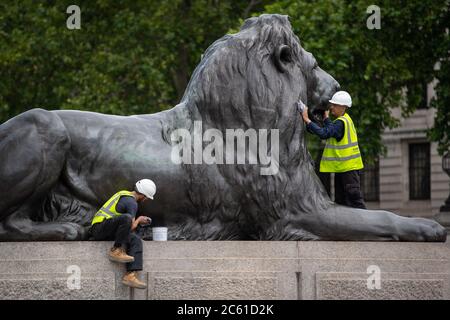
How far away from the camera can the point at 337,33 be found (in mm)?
28078

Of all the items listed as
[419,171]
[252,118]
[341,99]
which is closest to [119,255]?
[252,118]

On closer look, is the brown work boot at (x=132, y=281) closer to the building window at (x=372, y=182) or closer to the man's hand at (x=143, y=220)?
the man's hand at (x=143, y=220)

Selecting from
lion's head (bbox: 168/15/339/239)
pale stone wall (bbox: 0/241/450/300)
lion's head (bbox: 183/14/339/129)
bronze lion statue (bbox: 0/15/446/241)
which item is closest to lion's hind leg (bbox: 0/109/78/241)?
bronze lion statue (bbox: 0/15/446/241)

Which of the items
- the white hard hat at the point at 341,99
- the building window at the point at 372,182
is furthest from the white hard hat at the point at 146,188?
the building window at the point at 372,182

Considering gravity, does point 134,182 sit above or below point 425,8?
below

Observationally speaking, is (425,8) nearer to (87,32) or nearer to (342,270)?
(87,32)

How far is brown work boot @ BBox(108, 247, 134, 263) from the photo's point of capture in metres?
9.91

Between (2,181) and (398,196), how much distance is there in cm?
3906

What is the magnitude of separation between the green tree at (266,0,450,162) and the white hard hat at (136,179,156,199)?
17134mm

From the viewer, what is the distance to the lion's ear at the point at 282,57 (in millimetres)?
11156

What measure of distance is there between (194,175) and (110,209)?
93 centimetres

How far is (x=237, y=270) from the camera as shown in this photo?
10.2 m

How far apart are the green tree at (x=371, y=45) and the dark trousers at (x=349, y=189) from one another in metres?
16.2
